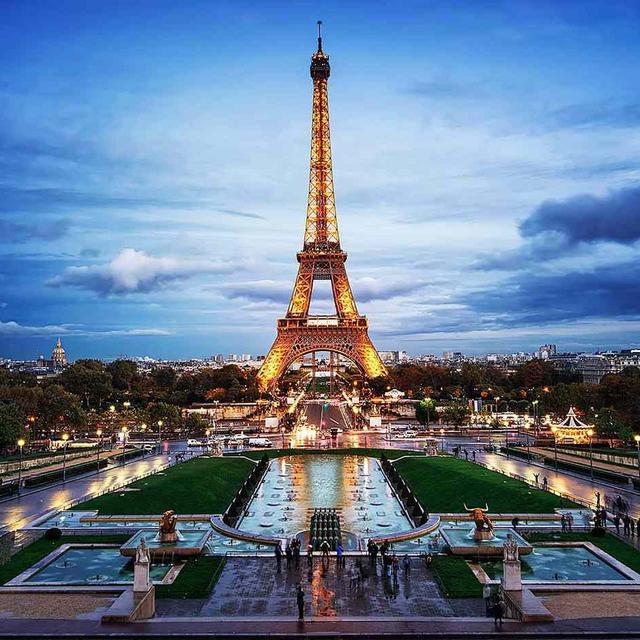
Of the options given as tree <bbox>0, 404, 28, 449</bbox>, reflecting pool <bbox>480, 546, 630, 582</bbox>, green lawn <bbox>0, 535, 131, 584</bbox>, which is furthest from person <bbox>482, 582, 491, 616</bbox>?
tree <bbox>0, 404, 28, 449</bbox>

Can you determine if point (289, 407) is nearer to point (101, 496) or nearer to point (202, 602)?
point (101, 496)

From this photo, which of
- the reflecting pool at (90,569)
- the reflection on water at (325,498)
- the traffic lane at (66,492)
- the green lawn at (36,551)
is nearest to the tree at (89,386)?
the traffic lane at (66,492)

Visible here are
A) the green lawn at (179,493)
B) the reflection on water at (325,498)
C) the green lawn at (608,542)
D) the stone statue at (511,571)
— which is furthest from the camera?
the green lawn at (179,493)

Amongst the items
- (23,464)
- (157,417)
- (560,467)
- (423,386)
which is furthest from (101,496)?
(423,386)

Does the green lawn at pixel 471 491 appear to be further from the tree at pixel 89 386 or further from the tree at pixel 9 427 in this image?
the tree at pixel 89 386

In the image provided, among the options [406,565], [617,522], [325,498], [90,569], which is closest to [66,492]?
[325,498]

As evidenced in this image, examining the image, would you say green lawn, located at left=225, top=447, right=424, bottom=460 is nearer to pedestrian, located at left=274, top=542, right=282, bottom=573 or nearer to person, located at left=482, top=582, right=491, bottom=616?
pedestrian, located at left=274, top=542, right=282, bottom=573
